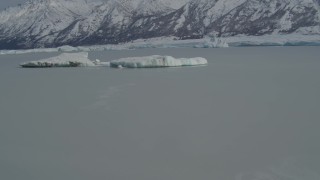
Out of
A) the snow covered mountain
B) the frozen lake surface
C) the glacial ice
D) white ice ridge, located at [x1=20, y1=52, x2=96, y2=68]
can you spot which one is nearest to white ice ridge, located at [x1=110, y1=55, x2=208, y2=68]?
the glacial ice

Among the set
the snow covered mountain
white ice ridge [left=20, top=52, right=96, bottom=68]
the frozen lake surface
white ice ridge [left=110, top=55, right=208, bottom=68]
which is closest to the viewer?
the frozen lake surface

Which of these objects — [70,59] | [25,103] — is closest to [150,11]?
[70,59]

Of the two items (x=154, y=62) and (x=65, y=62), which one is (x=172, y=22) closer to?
(x=65, y=62)

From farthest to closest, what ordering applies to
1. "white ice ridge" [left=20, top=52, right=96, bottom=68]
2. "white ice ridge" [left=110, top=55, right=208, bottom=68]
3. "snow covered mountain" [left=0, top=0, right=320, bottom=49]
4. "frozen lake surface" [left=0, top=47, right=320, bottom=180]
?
"snow covered mountain" [left=0, top=0, right=320, bottom=49], "white ice ridge" [left=20, top=52, right=96, bottom=68], "white ice ridge" [left=110, top=55, right=208, bottom=68], "frozen lake surface" [left=0, top=47, right=320, bottom=180]

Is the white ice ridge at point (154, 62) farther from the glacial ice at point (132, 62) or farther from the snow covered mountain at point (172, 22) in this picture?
the snow covered mountain at point (172, 22)

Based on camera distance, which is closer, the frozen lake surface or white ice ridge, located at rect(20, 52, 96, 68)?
the frozen lake surface

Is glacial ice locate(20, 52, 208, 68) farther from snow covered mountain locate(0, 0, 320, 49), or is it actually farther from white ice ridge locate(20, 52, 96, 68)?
snow covered mountain locate(0, 0, 320, 49)

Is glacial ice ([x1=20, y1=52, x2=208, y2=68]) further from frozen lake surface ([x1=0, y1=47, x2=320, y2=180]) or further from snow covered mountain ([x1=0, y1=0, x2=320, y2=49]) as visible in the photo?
snow covered mountain ([x1=0, y1=0, x2=320, y2=49])

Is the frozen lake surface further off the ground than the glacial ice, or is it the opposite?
the frozen lake surface
